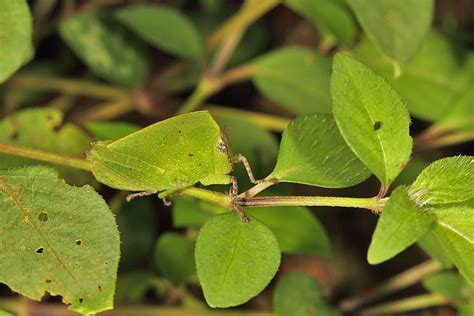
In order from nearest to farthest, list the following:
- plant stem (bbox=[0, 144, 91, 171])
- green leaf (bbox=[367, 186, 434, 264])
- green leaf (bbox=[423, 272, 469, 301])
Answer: green leaf (bbox=[367, 186, 434, 264])
plant stem (bbox=[0, 144, 91, 171])
green leaf (bbox=[423, 272, 469, 301])

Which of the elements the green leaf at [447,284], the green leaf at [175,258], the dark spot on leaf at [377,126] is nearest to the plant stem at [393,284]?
the green leaf at [447,284]

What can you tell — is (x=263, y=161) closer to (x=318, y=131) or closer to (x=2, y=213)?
(x=318, y=131)

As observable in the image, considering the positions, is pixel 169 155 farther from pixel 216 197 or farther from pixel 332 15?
pixel 332 15

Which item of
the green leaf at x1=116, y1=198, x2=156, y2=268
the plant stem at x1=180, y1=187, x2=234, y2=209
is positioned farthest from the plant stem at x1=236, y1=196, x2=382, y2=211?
the green leaf at x1=116, y1=198, x2=156, y2=268

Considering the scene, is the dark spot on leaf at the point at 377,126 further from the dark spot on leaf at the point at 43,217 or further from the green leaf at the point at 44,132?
the green leaf at the point at 44,132

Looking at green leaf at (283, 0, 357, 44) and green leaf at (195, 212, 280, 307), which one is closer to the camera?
green leaf at (195, 212, 280, 307)

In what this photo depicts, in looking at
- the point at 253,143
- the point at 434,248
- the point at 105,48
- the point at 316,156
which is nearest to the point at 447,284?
Answer: the point at 434,248

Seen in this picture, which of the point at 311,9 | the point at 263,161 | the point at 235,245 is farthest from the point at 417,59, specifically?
the point at 235,245

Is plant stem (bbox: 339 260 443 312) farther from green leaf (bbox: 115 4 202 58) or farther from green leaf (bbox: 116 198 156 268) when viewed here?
green leaf (bbox: 115 4 202 58)
